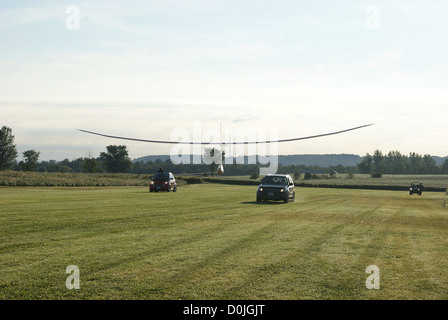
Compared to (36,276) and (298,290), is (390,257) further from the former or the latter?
(36,276)

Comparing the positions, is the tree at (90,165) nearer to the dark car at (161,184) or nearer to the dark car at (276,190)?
the dark car at (161,184)

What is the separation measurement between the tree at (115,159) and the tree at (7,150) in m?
27.5

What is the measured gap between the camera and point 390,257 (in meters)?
10.5

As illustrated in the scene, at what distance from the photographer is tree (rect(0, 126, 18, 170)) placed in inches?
5935

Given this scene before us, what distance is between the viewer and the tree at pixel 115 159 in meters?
166

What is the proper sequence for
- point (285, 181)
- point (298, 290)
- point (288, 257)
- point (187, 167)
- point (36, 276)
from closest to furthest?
point (298, 290) → point (36, 276) → point (288, 257) → point (285, 181) → point (187, 167)

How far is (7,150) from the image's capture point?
6009 inches

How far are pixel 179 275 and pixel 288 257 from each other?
282 cm
